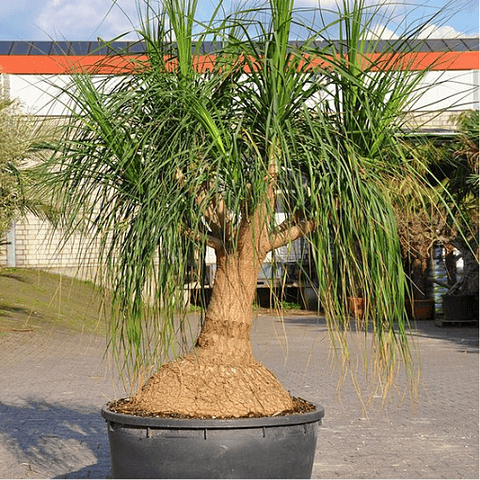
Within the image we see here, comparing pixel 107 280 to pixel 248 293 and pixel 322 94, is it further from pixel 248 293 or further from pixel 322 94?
pixel 322 94

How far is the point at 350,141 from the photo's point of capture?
150 inches

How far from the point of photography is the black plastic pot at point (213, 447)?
365 centimetres

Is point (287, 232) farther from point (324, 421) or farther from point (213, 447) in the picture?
point (324, 421)

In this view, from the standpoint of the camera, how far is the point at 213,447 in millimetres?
3648

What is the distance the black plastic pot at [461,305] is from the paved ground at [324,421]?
5.33 m

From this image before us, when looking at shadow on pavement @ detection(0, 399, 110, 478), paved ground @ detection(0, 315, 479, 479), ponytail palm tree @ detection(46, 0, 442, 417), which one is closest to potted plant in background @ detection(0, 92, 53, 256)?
paved ground @ detection(0, 315, 479, 479)

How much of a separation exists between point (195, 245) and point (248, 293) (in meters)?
0.54

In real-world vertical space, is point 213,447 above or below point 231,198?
below

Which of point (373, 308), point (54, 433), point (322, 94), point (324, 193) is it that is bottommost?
point (54, 433)

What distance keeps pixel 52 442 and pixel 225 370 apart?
336 centimetres

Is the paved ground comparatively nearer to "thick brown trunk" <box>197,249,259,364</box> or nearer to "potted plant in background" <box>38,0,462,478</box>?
"thick brown trunk" <box>197,249,259,364</box>

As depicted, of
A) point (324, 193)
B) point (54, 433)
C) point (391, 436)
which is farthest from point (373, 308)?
point (54, 433)

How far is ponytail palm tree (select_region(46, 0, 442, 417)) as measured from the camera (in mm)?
3607

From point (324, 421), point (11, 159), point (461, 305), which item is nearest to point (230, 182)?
point (324, 421)
